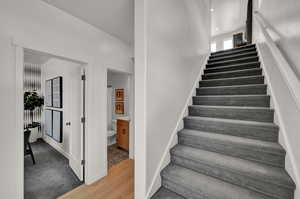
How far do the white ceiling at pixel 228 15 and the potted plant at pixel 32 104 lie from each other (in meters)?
6.97

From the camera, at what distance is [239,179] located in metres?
1.14

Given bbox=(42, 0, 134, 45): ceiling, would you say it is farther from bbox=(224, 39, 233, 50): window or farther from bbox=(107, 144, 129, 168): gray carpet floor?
bbox=(224, 39, 233, 50): window

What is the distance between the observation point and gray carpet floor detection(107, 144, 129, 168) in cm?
275

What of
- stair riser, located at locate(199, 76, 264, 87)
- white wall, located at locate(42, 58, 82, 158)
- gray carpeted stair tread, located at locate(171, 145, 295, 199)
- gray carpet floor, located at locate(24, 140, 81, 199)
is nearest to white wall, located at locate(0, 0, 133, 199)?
white wall, located at locate(42, 58, 82, 158)

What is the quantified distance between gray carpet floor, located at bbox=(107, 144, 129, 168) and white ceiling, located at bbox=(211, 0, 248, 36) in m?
6.06

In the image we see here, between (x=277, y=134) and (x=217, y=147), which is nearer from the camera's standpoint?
(x=277, y=134)

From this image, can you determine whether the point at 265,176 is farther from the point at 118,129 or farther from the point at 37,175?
the point at 37,175

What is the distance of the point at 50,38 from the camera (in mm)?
1568

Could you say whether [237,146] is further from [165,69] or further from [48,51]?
[48,51]

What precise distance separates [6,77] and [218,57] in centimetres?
401

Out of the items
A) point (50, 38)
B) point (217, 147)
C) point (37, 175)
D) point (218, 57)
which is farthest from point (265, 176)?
point (37, 175)

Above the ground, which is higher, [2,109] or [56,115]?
[2,109]

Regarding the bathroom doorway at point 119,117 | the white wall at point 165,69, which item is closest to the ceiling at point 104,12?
the white wall at point 165,69

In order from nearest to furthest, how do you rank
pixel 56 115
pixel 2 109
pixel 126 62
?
1. pixel 2 109
2. pixel 126 62
3. pixel 56 115
